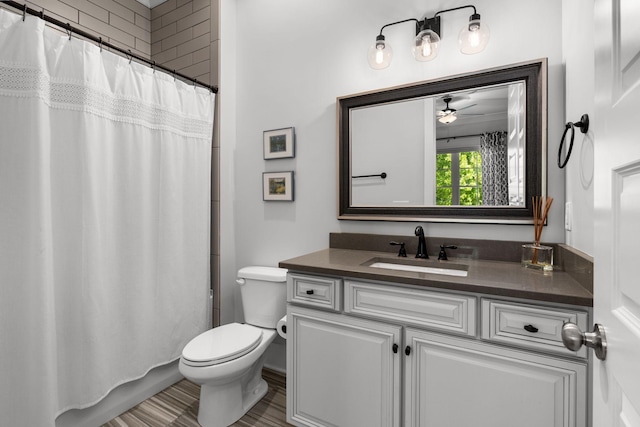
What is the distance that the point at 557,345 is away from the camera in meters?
1.03

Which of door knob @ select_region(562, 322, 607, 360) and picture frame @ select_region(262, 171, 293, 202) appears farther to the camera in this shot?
picture frame @ select_region(262, 171, 293, 202)

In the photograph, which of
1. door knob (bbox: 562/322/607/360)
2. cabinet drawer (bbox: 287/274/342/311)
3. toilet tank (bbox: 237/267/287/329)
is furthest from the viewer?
toilet tank (bbox: 237/267/287/329)

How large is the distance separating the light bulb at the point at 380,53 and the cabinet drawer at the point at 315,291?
1.18m

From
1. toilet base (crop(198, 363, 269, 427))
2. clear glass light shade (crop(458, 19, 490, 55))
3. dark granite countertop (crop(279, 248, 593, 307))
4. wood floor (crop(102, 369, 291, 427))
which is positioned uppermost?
clear glass light shade (crop(458, 19, 490, 55))

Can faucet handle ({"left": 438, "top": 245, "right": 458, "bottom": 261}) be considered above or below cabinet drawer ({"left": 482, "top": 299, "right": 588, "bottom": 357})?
above

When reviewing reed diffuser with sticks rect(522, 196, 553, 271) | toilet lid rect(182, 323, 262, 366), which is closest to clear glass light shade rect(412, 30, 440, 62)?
reed diffuser with sticks rect(522, 196, 553, 271)

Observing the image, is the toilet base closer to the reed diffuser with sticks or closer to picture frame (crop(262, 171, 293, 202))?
picture frame (crop(262, 171, 293, 202))

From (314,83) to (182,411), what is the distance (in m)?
2.11

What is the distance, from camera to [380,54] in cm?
173

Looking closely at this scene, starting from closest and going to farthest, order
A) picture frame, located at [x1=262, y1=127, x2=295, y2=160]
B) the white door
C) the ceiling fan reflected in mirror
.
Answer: the white door < the ceiling fan reflected in mirror < picture frame, located at [x1=262, y1=127, x2=295, y2=160]

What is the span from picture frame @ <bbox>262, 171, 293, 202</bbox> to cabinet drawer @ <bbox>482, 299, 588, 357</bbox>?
1.37 metres

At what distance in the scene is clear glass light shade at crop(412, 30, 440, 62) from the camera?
1.61 m

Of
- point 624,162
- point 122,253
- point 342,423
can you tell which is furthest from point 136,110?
point 624,162

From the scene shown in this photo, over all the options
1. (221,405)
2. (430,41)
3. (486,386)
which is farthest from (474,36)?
(221,405)
